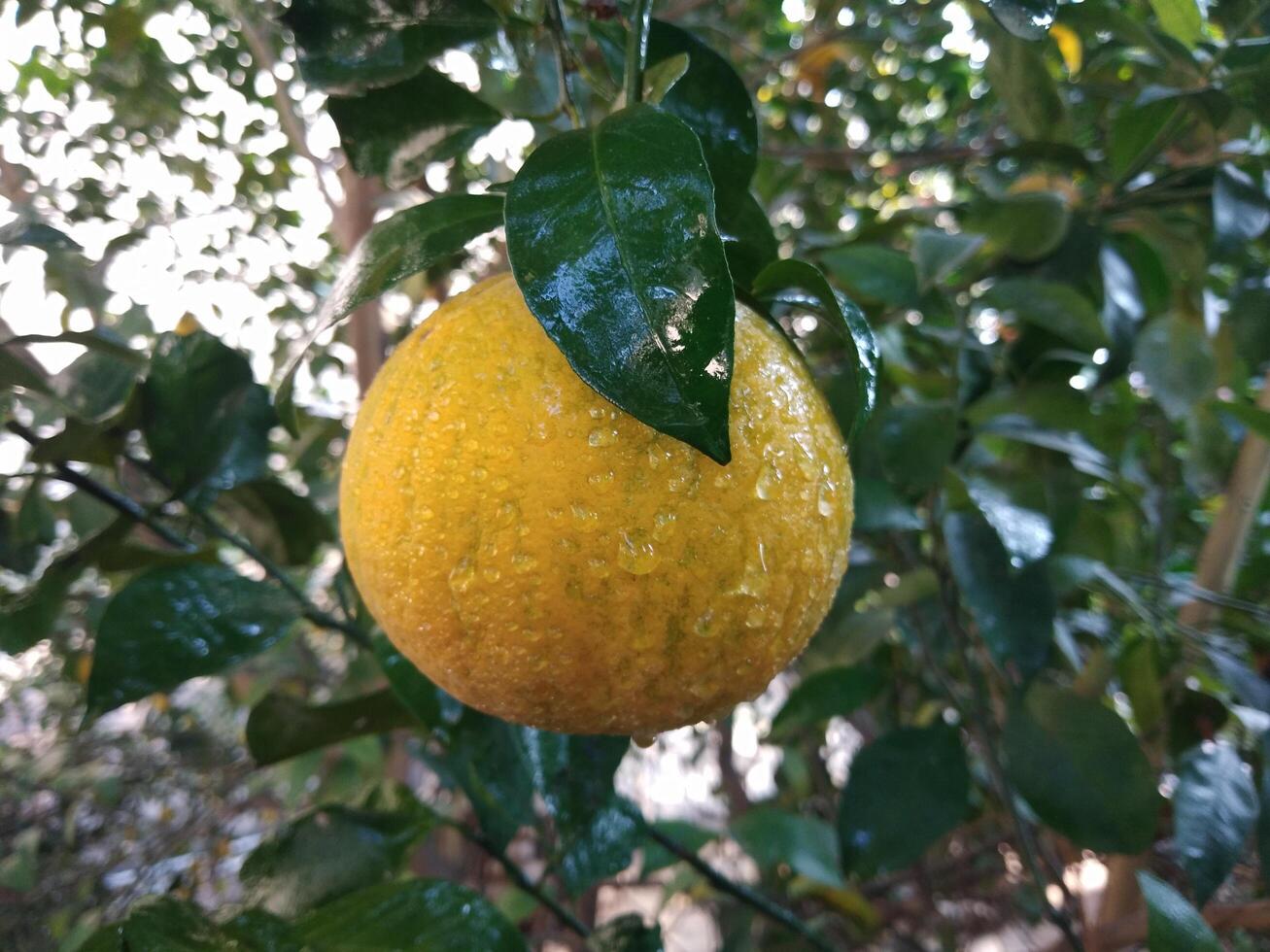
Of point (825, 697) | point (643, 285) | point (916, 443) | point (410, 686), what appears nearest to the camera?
point (643, 285)

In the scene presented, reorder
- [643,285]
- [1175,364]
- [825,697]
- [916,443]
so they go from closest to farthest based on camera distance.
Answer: [643,285] → [916,443] → [1175,364] → [825,697]

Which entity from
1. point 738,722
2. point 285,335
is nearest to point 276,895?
point 285,335

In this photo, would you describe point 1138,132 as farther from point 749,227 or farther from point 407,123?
point 407,123

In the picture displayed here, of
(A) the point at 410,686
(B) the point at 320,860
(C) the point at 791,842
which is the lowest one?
(C) the point at 791,842

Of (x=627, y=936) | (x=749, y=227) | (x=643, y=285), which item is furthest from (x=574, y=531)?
(x=627, y=936)

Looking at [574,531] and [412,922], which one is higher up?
[574,531]

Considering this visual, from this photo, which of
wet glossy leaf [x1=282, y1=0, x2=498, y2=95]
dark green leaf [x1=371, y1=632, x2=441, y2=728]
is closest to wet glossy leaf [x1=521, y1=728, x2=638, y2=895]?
dark green leaf [x1=371, y1=632, x2=441, y2=728]

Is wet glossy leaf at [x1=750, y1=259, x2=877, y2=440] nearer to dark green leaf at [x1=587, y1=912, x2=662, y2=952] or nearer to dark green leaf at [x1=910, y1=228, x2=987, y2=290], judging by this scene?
dark green leaf at [x1=910, y1=228, x2=987, y2=290]
